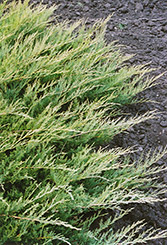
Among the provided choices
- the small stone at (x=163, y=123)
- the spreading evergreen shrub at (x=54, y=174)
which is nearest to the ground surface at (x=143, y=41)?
the small stone at (x=163, y=123)

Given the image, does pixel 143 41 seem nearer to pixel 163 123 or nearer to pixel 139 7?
pixel 139 7

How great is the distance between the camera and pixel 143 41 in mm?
3016

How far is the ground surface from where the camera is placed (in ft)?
→ 6.39

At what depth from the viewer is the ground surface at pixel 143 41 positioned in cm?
195

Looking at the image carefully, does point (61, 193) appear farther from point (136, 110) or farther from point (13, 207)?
point (136, 110)

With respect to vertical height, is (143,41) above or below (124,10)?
below

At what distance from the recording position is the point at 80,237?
1459mm

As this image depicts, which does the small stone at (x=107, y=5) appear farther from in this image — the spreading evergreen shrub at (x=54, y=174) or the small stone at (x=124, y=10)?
the spreading evergreen shrub at (x=54, y=174)

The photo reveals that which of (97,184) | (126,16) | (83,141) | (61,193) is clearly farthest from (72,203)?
(126,16)

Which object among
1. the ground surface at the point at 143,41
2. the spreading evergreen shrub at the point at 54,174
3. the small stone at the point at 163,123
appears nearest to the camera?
the spreading evergreen shrub at the point at 54,174

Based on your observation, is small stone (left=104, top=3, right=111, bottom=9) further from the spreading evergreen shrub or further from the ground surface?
the spreading evergreen shrub

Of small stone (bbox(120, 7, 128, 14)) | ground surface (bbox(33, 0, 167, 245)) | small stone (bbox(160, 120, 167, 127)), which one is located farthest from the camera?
small stone (bbox(120, 7, 128, 14))

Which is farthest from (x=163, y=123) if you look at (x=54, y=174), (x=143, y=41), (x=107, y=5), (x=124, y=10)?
(x=107, y=5)

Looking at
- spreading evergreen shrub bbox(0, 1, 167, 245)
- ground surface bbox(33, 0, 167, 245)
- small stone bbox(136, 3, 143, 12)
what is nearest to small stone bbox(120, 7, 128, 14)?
ground surface bbox(33, 0, 167, 245)
